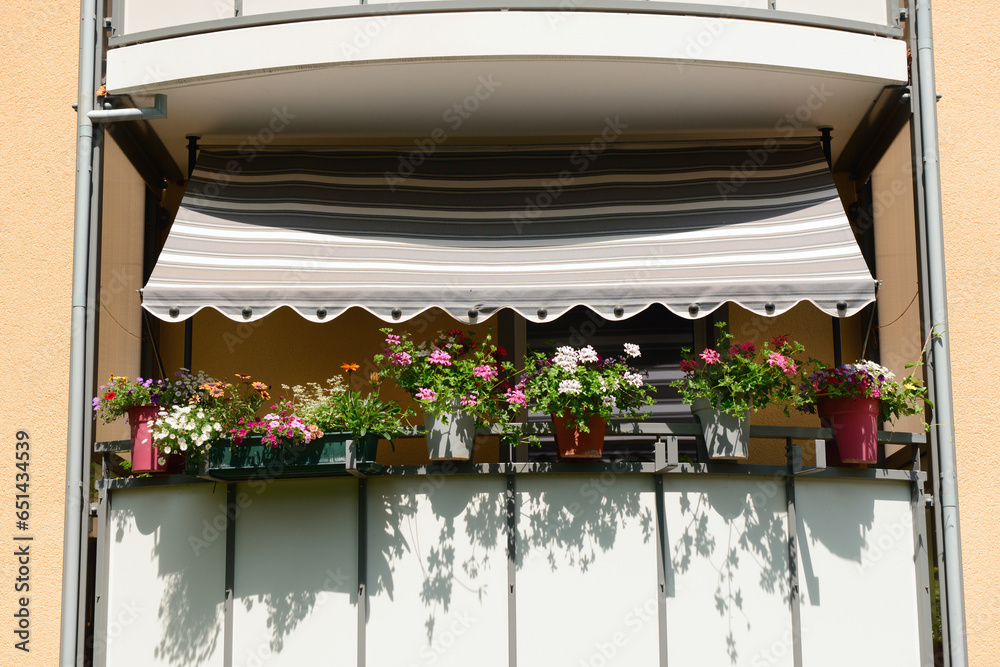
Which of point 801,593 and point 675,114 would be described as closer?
point 801,593

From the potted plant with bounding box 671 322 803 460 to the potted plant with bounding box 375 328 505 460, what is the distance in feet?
Result: 4.60

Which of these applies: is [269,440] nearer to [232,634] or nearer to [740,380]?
[232,634]

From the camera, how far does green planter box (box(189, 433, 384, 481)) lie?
24.8ft

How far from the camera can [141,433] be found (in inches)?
314

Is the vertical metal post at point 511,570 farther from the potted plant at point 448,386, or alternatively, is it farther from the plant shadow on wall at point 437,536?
the potted plant at point 448,386

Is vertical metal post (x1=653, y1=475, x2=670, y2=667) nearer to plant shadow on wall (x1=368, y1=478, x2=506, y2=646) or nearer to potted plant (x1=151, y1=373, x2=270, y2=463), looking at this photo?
plant shadow on wall (x1=368, y1=478, x2=506, y2=646)

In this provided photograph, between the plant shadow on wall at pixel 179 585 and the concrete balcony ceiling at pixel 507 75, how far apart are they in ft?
9.81

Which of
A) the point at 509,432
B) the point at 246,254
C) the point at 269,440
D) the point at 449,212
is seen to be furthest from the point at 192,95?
the point at 509,432

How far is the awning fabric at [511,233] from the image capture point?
8.19 meters

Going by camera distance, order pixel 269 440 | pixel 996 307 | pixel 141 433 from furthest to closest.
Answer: pixel 996 307 < pixel 141 433 < pixel 269 440

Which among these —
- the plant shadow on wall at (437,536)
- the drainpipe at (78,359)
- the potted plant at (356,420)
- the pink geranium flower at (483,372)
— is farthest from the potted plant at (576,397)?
the drainpipe at (78,359)

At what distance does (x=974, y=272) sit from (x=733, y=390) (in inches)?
126

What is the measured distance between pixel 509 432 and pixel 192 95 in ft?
11.4

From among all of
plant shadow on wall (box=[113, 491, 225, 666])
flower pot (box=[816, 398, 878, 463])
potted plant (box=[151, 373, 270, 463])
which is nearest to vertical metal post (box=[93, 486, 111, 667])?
plant shadow on wall (box=[113, 491, 225, 666])
